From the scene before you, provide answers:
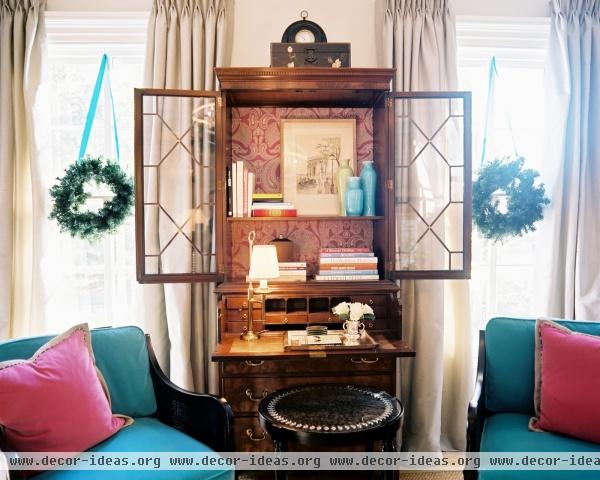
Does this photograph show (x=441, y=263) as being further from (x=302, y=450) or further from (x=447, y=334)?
(x=302, y=450)

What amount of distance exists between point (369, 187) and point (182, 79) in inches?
46.8

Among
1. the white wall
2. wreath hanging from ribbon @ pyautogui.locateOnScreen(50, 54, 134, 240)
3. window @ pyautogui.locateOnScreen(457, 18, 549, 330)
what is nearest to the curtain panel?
window @ pyautogui.locateOnScreen(457, 18, 549, 330)

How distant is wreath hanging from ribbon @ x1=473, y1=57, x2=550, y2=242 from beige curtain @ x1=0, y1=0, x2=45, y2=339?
8.28ft

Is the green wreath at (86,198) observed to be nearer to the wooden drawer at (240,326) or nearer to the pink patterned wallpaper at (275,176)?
the pink patterned wallpaper at (275,176)

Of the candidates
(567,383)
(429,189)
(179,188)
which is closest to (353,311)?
(429,189)

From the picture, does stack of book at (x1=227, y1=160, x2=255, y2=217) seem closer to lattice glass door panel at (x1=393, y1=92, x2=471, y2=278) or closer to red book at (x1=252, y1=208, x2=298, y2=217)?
red book at (x1=252, y1=208, x2=298, y2=217)

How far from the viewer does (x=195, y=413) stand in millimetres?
1787

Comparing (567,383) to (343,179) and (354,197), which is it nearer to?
(354,197)

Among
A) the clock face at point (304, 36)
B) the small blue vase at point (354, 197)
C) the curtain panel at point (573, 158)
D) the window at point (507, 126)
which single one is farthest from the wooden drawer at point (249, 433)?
the clock face at point (304, 36)

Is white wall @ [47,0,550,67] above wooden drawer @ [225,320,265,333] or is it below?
above

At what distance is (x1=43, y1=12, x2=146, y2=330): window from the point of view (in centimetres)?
276

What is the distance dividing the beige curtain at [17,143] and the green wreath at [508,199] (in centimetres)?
253

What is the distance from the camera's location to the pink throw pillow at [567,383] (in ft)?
5.41

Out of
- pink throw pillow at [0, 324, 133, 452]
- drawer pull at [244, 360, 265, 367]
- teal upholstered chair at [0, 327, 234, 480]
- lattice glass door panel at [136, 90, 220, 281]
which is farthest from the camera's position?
lattice glass door panel at [136, 90, 220, 281]
